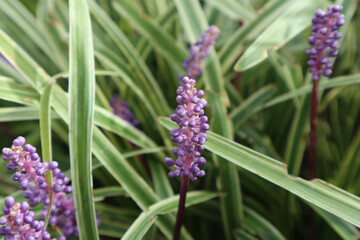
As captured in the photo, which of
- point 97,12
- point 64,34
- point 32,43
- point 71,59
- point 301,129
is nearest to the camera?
point 71,59

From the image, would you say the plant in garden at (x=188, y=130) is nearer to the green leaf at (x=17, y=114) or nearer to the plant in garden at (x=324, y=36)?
the plant in garden at (x=324, y=36)

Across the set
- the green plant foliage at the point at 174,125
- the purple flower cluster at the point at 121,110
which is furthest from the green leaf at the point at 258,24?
the purple flower cluster at the point at 121,110

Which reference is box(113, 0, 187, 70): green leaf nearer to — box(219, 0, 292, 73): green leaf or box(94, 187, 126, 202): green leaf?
box(219, 0, 292, 73): green leaf

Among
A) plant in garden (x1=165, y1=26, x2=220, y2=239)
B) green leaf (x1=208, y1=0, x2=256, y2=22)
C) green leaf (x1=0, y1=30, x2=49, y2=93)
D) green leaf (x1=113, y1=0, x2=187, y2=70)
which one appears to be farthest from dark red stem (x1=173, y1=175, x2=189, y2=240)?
green leaf (x1=208, y1=0, x2=256, y2=22)

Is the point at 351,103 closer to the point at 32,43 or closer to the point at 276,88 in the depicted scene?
the point at 276,88

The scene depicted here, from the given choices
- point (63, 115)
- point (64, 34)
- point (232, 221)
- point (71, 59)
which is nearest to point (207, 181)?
point (232, 221)

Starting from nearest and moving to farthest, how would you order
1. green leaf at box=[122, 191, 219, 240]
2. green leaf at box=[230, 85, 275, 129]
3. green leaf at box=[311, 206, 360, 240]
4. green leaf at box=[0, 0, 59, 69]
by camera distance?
green leaf at box=[122, 191, 219, 240], green leaf at box=[311, 206, 360, 240], green leaf at box=[230, 85, 275, 129], green leaf at box=[0, 0, 59, 69]
